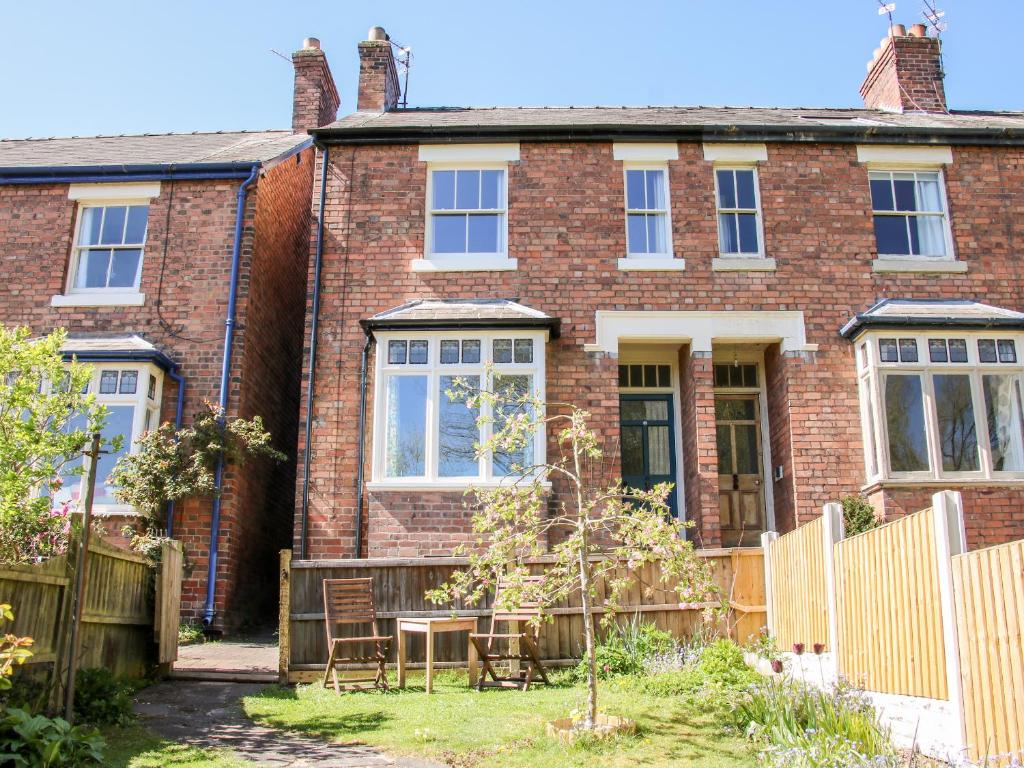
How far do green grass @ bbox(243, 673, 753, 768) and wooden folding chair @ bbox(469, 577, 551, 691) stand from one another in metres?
0.23

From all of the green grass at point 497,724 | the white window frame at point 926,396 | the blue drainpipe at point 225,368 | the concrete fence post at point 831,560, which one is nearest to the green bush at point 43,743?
the green grass at point 497,724

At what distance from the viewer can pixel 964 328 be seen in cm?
1220

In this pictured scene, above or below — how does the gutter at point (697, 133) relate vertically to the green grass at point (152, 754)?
above

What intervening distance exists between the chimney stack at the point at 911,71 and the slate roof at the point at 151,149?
9.98 metres

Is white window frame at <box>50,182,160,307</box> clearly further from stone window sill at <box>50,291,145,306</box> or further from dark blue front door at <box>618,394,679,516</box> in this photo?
dark blue front door at <box>618,394,679,516</box>

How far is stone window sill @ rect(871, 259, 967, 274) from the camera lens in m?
13.1

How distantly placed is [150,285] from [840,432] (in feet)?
32.8

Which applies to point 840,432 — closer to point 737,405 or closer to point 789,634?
point 737,405

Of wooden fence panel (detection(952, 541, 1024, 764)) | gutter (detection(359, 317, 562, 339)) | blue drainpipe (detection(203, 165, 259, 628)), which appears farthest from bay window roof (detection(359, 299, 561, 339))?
wooden fence panel (detection(952, 541, 1024, 764))

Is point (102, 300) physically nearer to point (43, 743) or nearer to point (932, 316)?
point (43, 743)

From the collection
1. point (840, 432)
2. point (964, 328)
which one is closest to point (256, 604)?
point (840, 432)

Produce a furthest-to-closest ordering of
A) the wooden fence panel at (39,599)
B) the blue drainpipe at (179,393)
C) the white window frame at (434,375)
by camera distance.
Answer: the blue drainpipe at (179,393)
the white window frame at (434,375)
the wooden fence panel at (39,599)

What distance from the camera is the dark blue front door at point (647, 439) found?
1359cm

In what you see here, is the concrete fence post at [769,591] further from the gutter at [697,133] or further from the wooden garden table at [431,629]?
the gutter at [697,133]
